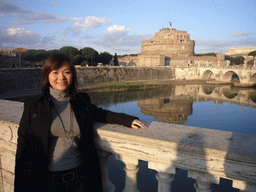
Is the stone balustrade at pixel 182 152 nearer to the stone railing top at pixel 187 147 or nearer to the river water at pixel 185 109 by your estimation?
the stone railing top at pixel 187 147

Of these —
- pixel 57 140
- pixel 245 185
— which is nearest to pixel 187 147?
pixel 245 185

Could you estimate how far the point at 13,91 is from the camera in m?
20.6

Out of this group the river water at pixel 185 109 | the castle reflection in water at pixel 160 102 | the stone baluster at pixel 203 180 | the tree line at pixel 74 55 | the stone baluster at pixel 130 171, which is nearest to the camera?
the stone baluster at pixel 203 180

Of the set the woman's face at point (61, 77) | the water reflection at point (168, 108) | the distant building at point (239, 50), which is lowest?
the water reflection at point (168, 108)

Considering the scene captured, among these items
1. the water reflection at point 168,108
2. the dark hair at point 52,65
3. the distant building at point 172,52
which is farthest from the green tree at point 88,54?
the dark hair at point 52,65

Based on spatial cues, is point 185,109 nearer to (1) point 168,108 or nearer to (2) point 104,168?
(1) point 168,108

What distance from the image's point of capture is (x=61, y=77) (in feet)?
4.59

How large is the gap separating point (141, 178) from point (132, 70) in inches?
1157

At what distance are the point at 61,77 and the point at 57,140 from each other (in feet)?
1.39

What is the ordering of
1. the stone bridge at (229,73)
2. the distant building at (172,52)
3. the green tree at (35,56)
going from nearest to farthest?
1. the stone bridge at (229,73)
2. the green tree at (35,56)
3. the distant building at (172,52)

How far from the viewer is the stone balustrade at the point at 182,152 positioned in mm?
1042

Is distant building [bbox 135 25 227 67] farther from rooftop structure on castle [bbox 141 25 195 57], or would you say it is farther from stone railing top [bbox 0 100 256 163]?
stone railing top [bbox 0 100 256 163]

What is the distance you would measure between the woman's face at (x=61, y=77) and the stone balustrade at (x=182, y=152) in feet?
1.24

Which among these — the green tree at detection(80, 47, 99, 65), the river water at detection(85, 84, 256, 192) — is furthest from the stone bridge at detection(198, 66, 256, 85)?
the green tree at detection(80, 47, 99, 65)
